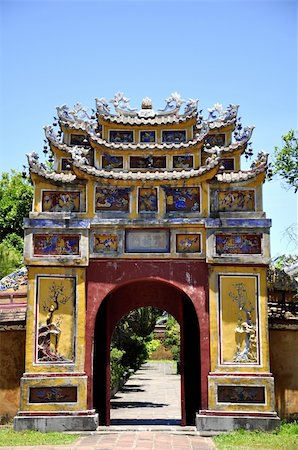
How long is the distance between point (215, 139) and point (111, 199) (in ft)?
13.1

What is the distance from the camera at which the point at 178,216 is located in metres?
14.0

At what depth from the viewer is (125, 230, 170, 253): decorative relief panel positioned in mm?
13969

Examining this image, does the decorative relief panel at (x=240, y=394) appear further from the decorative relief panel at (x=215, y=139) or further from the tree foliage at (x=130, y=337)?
the tree foliage at (x=130, y=337)

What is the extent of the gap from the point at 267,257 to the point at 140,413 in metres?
7.26

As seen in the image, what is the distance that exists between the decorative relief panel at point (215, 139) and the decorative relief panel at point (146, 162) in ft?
6.81

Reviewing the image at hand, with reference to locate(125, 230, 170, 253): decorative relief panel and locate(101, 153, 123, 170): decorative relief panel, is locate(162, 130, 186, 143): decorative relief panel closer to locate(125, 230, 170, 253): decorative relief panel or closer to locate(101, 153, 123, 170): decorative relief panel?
locate(101, 153, 123, 170): decorative relief panel

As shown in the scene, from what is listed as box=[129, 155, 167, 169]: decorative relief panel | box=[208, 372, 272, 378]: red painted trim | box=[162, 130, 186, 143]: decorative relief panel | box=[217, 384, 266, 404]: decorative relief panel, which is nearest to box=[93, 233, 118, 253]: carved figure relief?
box=[129, 155, 167, 169]: decorative relief panel

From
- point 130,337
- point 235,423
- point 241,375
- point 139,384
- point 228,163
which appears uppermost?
point 228,163

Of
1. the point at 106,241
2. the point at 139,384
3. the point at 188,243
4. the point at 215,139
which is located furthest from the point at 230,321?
the point at 139,384

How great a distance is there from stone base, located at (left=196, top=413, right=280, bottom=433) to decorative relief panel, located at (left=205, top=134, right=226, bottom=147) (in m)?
7.31

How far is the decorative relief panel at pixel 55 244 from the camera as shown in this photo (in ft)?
45.4

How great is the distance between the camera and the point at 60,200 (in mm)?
14195

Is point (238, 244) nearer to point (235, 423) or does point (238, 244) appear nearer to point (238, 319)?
point (238, 319)

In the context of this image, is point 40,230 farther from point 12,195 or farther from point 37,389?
point 12,195
